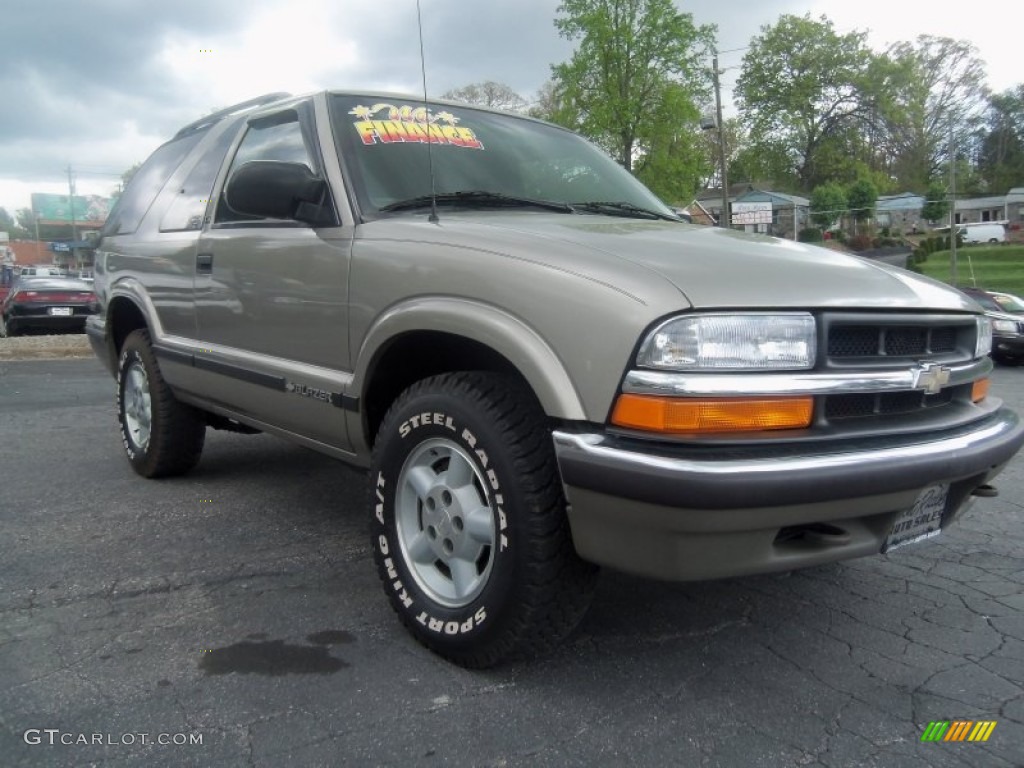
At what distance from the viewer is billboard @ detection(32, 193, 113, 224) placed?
76.9 m

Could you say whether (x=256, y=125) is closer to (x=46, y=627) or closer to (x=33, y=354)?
(x=46, y=627)

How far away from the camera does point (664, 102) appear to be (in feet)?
87.2

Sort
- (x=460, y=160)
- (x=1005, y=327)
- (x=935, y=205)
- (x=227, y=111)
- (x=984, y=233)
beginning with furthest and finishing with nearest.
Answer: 1. (x=984, y=233)
2. (x=935, y=205)
3. (x=1005, y=327)
4. (x=227, y=111)
5. (x=460, y=160)

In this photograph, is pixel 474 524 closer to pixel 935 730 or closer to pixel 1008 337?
pixel 935 730

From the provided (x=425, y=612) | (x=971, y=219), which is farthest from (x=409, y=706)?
(x=971, y=219)

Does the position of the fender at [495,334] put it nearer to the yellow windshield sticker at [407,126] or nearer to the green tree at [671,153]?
the yellow windshield sticker at [407,126]

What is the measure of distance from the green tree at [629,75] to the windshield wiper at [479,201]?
23.8 m

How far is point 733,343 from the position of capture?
206 centimetres

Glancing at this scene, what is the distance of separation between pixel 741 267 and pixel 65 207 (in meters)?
88.6

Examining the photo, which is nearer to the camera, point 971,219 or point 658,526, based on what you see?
point 658,526

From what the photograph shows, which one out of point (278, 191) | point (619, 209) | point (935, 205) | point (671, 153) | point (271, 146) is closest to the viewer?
point (278, 191)

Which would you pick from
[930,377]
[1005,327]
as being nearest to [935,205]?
[1005,327]

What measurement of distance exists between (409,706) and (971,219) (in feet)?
299

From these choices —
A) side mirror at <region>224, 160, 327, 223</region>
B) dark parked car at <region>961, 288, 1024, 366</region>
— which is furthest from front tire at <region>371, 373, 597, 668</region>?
dark parked car at <region>961, 288, 1024, 366</region>
